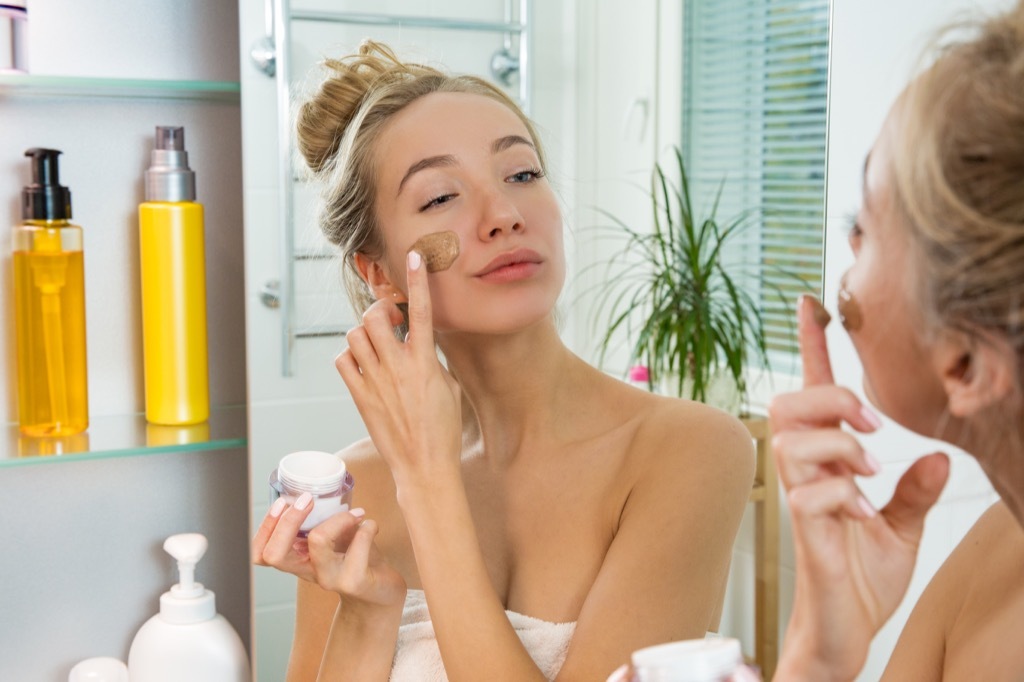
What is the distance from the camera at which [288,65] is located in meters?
0.82

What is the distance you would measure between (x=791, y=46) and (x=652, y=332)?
23cm

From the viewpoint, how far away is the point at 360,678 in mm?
741

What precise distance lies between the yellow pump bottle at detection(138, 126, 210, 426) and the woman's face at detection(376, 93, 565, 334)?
227 mm

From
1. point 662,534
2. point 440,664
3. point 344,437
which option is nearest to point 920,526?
point 662,534

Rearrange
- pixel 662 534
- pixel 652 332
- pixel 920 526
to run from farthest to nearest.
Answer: pixel 652 332, pixel 662 534, pixel 920 526

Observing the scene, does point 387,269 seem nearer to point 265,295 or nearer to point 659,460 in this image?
point 265,295

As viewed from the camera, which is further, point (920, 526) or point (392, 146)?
point (392, 146)

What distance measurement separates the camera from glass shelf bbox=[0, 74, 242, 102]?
2.75 ft

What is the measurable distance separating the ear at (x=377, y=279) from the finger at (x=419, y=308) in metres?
0.08

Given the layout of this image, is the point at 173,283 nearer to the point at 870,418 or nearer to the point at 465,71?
the point at 465,71

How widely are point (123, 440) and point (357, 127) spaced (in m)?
0.33

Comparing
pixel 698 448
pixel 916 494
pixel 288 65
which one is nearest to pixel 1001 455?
pixel 916 494

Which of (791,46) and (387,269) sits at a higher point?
(791,46)

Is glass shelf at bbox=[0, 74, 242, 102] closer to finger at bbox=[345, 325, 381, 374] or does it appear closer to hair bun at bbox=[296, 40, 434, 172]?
hair bun at bbox=[296, 40, 434, 172]
